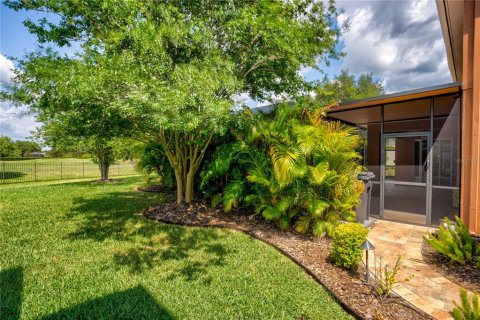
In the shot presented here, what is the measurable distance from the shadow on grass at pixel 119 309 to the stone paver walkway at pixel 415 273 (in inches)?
132

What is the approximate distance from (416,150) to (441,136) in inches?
98.6

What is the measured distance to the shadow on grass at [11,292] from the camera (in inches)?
110

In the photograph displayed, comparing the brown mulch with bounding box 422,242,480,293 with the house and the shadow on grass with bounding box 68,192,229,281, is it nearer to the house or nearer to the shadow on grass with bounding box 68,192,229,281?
the house

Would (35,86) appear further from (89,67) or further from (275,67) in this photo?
(275,67)

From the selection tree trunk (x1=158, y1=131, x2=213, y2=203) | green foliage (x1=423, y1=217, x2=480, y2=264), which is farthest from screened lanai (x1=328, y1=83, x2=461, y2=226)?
tree trunk (x1=158, y1=131, x2=213, y2=203)

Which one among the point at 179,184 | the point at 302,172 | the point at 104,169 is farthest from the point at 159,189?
the point at 302,172

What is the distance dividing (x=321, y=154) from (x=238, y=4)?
432 centimetres

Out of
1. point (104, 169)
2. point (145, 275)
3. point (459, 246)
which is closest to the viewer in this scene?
point (145, 275)

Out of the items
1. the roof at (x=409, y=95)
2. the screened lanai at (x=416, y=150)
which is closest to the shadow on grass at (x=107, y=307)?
the screened lanai at (x=416, y=150)

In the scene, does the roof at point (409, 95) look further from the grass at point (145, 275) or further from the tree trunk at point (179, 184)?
the tree trunk at point (179, 184)

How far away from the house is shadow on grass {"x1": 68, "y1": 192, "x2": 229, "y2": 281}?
5515mm

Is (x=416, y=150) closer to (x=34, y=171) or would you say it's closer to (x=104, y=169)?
(x=104, y=169)

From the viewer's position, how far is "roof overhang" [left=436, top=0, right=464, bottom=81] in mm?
5950

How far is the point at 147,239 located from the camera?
5254 mm
